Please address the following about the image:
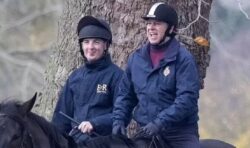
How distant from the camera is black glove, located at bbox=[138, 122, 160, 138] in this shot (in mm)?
6613

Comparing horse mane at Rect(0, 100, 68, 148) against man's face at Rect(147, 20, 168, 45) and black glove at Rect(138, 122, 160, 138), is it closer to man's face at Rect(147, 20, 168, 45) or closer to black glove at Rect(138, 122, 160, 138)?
black glove at Rect(138, 122, 160, 138)

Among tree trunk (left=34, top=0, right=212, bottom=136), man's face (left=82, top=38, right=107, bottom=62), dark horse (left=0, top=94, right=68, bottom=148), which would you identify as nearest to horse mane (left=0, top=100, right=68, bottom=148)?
dark horse (left=0, top=94, right=68, bottom=148)

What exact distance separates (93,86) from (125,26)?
166 centimetres

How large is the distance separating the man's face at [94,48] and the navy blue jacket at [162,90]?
0.27 m

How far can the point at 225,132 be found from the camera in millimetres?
24141

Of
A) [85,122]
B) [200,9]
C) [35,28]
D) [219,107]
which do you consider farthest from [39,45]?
[85,122]

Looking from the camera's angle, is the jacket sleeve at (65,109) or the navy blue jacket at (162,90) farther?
the jacket sleeve at (65,109)

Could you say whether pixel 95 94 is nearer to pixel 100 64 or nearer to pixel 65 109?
pixel 100 64

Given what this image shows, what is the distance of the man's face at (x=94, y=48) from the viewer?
7.02 m

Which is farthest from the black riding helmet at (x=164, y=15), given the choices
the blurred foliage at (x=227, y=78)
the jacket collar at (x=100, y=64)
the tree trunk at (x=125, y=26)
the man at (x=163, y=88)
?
the blurred foliage at (x=227, y=78)

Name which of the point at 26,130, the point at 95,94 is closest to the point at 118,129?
the point at 95,94

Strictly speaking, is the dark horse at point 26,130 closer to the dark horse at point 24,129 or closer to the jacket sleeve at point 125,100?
the dark horse at point 24,129

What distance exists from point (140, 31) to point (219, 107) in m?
17.1

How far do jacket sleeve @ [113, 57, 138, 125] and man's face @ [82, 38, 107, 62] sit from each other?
0.87 feet
